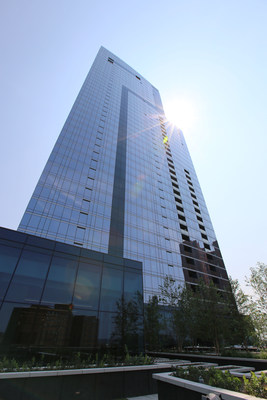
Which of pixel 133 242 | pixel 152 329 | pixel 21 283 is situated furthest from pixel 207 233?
pixel 21 283

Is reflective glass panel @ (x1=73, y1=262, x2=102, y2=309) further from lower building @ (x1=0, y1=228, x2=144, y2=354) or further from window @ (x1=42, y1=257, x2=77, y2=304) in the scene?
window @ (x1=42, y1=257, x2=77, y2=304)

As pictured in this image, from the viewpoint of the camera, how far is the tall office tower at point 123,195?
124 ft

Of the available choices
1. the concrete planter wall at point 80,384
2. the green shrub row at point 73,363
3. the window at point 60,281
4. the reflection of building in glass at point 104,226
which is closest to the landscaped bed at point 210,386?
the concrete planter wall at point 80,384

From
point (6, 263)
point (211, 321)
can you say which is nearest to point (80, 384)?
point (6, 263)

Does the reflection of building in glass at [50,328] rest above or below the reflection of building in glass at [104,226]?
below

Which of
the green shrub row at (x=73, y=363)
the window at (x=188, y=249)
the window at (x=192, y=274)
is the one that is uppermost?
the window at (x=188, y=249)

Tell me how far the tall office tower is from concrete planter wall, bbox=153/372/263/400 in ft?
95.7

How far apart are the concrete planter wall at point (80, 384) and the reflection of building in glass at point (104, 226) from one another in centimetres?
308

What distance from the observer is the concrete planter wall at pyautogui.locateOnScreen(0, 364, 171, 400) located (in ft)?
28.7

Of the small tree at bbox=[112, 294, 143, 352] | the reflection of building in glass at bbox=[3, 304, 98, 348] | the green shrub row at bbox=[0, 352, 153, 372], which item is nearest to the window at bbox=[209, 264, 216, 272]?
the small tree at bbox=[112, 294, 143, 352]

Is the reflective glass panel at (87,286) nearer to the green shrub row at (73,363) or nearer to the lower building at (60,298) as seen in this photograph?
the lower building at (60,298)

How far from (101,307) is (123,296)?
6.97 ft

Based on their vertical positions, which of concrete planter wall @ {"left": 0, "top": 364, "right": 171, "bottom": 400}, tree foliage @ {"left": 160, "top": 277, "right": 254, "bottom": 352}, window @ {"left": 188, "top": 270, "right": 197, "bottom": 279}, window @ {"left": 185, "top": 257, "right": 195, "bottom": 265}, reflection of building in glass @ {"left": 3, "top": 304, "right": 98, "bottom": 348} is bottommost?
concrete planter wall @ {"left": 0, "top": 364, "right": 171, "bottom": 400}

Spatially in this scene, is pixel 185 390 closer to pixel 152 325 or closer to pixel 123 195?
pixel 152 325
